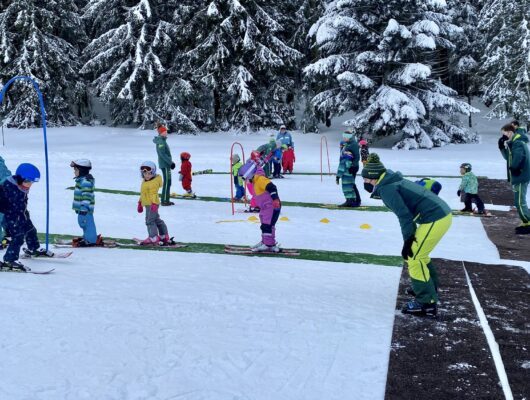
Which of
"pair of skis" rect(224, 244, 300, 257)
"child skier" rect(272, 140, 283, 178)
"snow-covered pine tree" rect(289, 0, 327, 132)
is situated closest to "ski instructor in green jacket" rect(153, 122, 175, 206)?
"child skier" rect(272, 140, 283, 178)

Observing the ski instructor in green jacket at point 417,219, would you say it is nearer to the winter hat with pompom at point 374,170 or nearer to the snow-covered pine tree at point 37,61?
the winter hat with pompom at point 374,170

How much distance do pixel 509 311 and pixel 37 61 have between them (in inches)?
1279

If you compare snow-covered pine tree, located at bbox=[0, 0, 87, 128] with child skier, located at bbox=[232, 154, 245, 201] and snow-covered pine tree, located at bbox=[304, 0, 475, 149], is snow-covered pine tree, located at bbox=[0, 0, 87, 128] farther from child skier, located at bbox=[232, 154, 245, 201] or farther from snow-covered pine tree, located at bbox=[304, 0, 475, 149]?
child skier, located at bbox=[232, 154, 245, 201]

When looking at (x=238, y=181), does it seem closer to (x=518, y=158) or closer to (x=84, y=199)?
(x=84, y=199)

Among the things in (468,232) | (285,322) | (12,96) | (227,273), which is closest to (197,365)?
(285,322)

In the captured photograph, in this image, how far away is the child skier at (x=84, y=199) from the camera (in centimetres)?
874

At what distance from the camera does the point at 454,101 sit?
26688mm

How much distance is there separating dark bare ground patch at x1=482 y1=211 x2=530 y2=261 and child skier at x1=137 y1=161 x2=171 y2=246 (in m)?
5.79

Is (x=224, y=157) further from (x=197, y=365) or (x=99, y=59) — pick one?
(x=197, y=365)

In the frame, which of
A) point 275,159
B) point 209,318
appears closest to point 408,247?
point 209,318

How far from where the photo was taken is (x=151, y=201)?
8.99m

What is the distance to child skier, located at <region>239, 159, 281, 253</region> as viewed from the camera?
844 cm

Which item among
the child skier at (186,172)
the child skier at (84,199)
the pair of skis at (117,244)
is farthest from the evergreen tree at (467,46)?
the child skier at (84,199)

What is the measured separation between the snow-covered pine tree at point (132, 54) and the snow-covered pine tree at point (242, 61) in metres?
2.08
